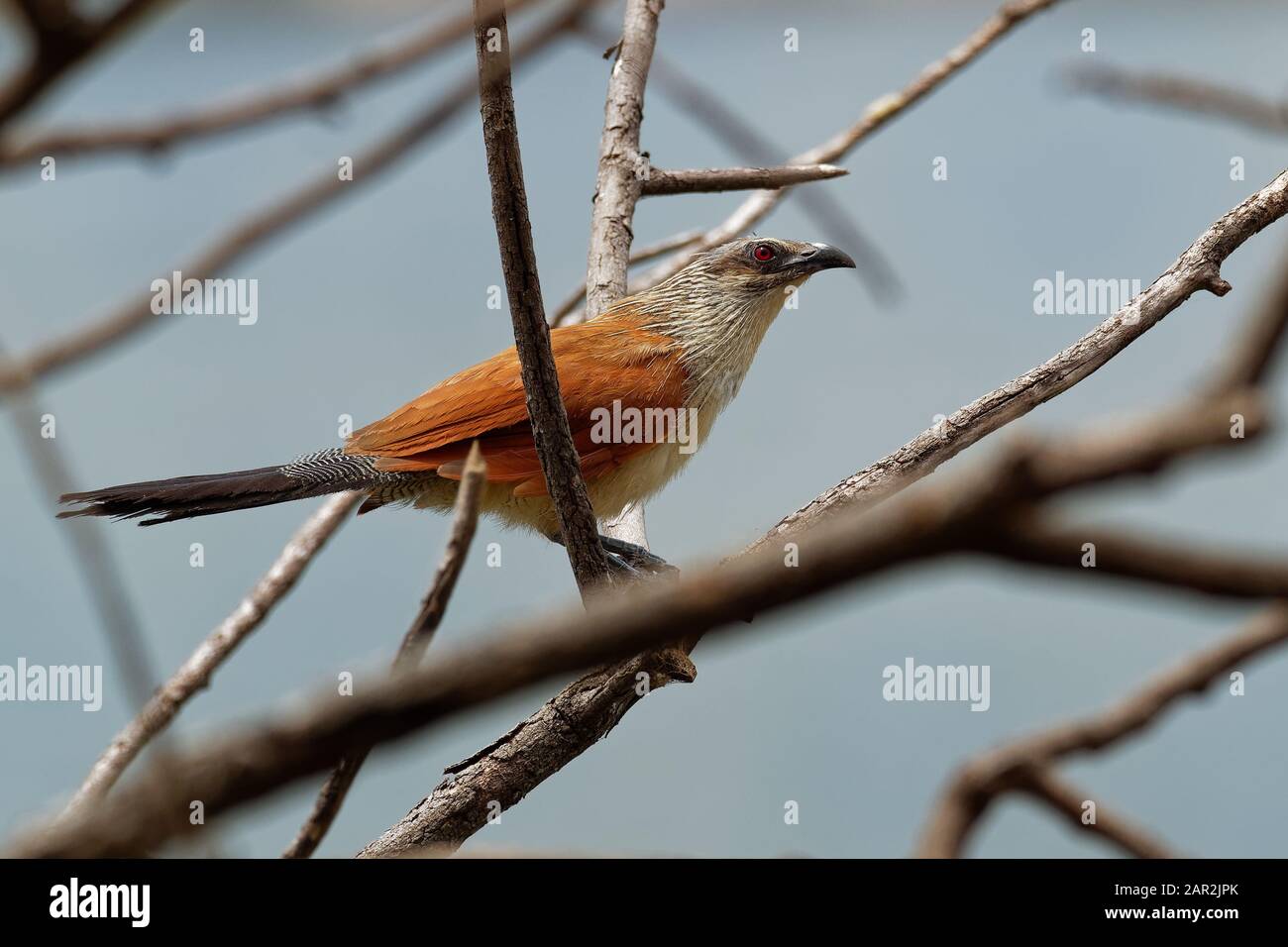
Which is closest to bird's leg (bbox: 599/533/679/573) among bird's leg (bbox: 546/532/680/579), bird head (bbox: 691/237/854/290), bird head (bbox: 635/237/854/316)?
bird's leg (bbox: 546/532/680/579)

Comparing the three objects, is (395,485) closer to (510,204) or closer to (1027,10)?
(510,204)

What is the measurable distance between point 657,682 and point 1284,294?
7.22 feet

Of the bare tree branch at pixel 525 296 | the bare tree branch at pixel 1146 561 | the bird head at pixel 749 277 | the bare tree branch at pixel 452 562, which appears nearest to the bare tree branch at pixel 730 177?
the bird head at pixel 749 277

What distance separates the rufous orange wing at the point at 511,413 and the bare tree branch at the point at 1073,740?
230cm

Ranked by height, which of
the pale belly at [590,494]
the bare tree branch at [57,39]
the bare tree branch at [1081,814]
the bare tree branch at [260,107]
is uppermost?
the bare tree branch at [260,107]

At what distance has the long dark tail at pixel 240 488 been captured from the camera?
2.69 meters

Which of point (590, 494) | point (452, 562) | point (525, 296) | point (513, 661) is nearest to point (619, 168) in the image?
point (590, 494)

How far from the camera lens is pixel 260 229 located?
8.85 feet

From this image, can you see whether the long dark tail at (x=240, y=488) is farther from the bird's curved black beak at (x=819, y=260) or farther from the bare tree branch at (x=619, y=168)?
the bird's curved black beak at (x=819, y=260)

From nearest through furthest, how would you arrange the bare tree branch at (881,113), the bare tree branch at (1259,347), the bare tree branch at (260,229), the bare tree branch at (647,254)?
the bare tree branch at (1259,347)
the bare tree branch at (260,229)
the bare tree branch at (881,113)
the bare tree branch at (647,254)

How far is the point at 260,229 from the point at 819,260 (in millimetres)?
2024

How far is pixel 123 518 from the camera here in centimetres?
272

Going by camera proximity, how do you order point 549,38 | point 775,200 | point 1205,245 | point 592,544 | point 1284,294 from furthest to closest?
point 775,200
point 549,38
point 1205,245
point 592,544
point 1284,294
